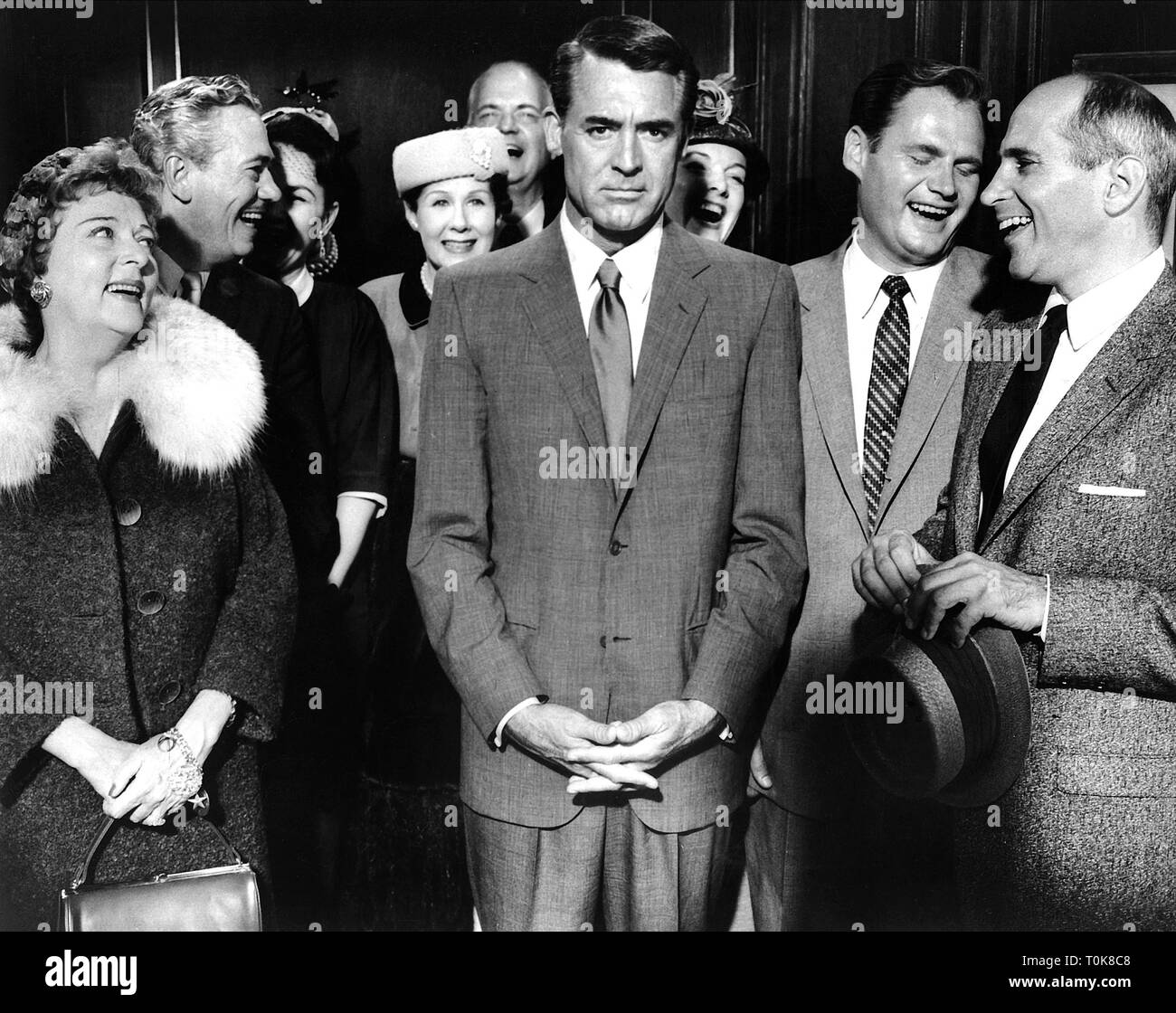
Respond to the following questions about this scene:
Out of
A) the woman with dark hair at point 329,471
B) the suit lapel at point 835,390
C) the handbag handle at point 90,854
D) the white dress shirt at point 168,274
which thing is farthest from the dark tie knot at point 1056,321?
the handbag handle at point 90,854

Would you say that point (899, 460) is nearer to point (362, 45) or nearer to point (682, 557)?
point (682, 557)

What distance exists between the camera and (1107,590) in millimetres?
2506

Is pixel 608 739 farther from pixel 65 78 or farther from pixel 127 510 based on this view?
pixel 65 78

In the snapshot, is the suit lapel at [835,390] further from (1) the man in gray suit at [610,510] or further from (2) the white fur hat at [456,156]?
(2) the white fur hat at [456,156]

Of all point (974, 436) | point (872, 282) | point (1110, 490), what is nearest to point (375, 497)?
point (872, 282)

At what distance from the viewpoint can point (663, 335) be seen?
104 inches

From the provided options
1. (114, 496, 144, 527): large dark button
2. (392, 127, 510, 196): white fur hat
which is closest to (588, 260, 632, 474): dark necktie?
(392, 127, 510, 196): white fur hat

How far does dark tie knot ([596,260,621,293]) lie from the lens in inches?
105

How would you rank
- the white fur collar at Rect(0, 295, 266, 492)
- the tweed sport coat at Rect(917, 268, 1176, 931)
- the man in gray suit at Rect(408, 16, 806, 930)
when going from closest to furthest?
the tweed sport coat at Rect(917, 268, 1176, 931), the man in gray suit at Rect(408, 16, 806, 930), the white fur collar at Rect(0, 295, 266, 492)

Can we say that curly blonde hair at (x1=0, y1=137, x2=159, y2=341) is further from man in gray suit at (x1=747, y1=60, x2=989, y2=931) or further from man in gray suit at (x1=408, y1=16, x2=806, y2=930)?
man in gray suit at (x1=747, y1=60, x2=989, y2=931)

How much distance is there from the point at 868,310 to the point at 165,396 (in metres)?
1.48

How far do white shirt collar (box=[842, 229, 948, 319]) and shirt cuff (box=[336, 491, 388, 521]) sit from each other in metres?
1.09

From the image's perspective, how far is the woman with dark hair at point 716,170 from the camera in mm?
2918
